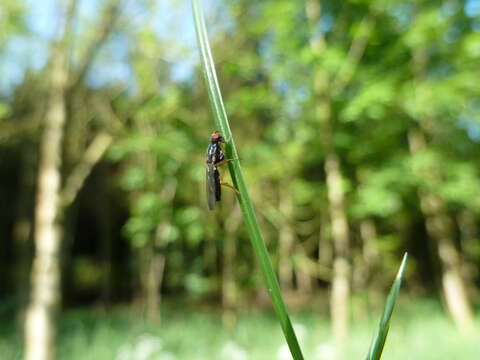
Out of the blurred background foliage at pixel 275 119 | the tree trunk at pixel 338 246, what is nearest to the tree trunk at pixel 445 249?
the blurred background foliage at pixel 275 119

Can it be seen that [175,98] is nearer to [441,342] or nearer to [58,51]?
[58,51]

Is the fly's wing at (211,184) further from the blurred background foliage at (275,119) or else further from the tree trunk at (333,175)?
the tree trunk at (333,175)

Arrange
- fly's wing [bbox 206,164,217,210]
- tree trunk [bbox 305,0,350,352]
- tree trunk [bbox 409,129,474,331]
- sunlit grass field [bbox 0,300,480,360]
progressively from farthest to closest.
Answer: tree trunk [bbox 409,129,474,331], tree trunk [bbox 305,0,350,352], sunlit grass field [bbox 0,300,480,360], fly's wing [bbox 206,164,217,210]

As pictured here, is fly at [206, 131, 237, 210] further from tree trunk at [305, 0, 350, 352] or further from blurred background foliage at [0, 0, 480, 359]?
tree trunk at [305, 0, 350, 352]

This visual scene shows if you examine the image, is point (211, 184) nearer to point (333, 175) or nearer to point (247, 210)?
point (247, 210)

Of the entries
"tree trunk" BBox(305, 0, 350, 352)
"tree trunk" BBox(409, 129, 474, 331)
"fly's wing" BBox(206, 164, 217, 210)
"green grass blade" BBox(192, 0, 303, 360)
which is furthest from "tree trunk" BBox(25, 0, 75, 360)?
"tree trunk" BBox(409, 129, 474, 331)

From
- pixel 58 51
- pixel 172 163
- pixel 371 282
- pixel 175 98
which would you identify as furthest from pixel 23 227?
pixel 371 282

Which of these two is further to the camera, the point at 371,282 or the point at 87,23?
the point at 371,282

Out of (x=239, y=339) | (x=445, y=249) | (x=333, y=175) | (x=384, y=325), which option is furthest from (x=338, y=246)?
(x=384, y=325)
